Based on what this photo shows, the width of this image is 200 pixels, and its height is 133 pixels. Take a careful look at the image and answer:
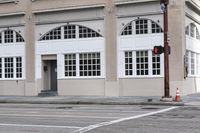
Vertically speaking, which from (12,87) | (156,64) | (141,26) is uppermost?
(141,26)

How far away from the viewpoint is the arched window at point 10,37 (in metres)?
34.2

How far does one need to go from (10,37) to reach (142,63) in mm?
10921

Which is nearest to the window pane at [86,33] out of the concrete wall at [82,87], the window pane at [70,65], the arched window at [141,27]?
the window pane at [70,65]

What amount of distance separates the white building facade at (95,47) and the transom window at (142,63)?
0.06 meters

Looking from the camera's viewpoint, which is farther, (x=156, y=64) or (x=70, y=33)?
(x=70, y=33)

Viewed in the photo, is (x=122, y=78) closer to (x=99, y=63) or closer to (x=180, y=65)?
(x=99, y=63)

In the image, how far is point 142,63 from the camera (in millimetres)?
29750

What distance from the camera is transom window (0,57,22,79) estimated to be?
34.1 meters

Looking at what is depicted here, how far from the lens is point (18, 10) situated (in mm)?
33781

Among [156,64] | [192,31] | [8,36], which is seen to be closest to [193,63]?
[192,31]

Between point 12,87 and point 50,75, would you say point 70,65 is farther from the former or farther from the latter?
point 12,87

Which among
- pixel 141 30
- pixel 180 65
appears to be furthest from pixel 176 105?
pixel 141 30

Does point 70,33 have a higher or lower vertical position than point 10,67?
higher

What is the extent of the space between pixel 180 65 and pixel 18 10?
12923 millimetres
